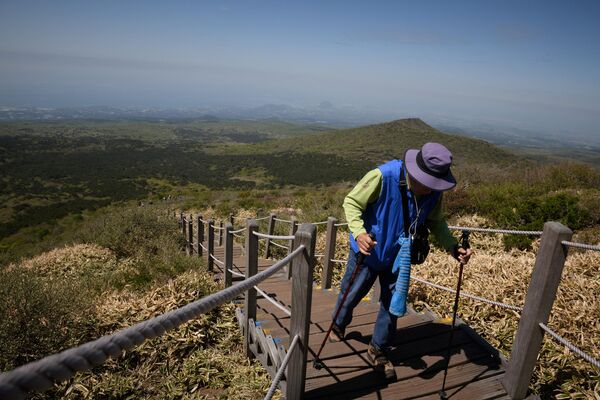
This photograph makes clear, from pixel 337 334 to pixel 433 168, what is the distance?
6.18 feet

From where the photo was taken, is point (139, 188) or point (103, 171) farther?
point (103, 171)

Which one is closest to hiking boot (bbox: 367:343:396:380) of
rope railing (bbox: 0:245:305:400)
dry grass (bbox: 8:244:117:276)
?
rope railing (bbox: 0:245:305:400)

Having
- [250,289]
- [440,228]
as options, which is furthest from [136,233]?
[440,228]

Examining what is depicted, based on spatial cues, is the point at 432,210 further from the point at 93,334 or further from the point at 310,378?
the point at 93,334

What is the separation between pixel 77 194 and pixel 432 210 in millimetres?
74126

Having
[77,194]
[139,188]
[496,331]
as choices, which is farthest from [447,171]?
[77,194]

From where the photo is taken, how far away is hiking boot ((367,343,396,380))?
2938mm

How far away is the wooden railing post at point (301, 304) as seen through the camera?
212cm

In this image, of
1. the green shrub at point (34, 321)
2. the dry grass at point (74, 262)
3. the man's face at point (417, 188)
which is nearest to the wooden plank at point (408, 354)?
the man's face at point (417, 188)

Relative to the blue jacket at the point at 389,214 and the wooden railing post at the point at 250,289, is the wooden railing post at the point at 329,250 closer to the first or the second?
the wooden railing post at the point at 250,289

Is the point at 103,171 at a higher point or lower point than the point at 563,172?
lower

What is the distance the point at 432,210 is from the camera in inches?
118

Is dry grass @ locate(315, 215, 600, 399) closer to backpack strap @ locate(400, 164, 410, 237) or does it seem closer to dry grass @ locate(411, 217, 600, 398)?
dry grass @ locate(411, 217, 600, 398)

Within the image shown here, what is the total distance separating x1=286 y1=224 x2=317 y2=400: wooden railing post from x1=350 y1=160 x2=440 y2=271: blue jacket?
76 cm
